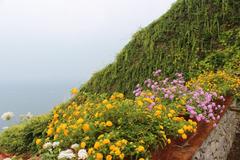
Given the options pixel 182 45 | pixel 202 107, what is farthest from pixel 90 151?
pixel 182 45

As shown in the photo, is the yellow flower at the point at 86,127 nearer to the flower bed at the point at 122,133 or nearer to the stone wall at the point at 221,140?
the flower bed at the point at 122,133

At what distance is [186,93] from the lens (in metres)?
4.98

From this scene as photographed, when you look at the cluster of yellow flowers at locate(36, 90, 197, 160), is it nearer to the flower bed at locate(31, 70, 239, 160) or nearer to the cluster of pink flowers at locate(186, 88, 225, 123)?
the flower bed at locate(31, 70, 239, 160)

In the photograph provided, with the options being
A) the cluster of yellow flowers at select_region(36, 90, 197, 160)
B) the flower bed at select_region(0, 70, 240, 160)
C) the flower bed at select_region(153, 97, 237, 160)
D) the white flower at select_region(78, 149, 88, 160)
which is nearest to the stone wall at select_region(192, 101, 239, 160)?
the flower bed at select_region(153, 97, 237, 160)

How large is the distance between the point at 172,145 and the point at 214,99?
1.85 meters

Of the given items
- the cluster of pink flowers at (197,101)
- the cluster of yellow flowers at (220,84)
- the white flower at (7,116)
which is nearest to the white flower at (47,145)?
the cluster of pink flowers at (197,101)

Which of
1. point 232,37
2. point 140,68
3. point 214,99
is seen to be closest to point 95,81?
point 140,68

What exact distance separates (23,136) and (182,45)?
387 centimetres

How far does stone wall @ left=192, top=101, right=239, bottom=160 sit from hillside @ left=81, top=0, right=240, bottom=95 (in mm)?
2109

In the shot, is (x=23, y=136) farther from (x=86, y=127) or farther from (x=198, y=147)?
(x=198, y=147)

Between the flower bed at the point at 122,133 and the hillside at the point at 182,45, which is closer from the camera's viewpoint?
the flower bed at the point at 122,133

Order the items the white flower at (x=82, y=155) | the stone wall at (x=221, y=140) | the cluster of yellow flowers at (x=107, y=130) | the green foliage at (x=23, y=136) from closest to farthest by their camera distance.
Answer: the white flower at (x=82, y=155), the cluster of yellow flowers at (x=107, y=130), the stone wall at (x=221, y=140), the green foliage at (x=23, y=136)

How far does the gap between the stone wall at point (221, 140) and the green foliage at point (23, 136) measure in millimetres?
3126

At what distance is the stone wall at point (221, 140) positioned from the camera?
4.04 m
